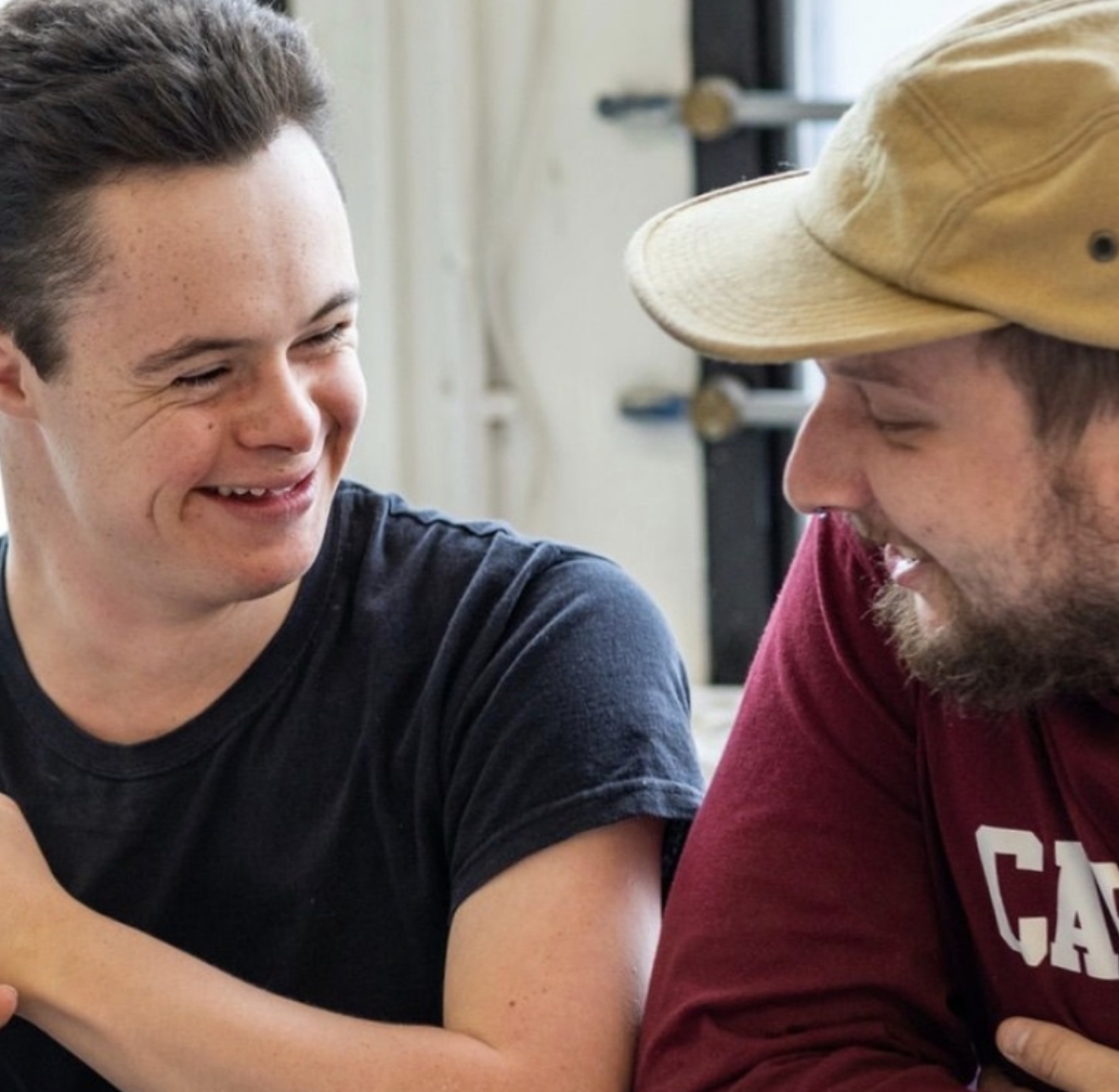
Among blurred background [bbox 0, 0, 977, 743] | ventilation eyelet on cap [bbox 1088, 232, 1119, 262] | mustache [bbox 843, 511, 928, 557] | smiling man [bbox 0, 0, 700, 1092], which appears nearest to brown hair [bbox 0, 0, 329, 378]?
smiling man [bbox 0, 0, 700, 1092]

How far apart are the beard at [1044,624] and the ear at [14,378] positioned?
1.97 feet

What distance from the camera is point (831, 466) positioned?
1.29 m

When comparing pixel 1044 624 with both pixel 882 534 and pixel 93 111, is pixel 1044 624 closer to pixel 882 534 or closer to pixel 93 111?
pixel 882 534

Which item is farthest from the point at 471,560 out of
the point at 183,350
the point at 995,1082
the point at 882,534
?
the point at 995,1082

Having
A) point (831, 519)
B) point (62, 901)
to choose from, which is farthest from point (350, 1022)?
point (831, 519)

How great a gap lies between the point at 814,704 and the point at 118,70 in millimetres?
617

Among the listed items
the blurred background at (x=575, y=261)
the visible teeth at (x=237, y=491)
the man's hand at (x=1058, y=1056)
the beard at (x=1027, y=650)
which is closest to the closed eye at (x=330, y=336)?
the visible teeth at (x=237, y=491)

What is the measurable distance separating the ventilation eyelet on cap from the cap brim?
6 centimetres

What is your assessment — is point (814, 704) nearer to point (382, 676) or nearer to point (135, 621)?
point (382, 676)

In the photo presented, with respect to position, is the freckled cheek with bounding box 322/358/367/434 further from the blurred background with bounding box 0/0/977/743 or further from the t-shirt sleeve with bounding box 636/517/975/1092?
the blurred background with bounding box 0/0/977/743

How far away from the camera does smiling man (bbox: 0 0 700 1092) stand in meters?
1.41

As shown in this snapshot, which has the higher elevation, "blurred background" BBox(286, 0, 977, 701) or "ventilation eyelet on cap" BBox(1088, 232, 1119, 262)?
"ventilation eyelet on cap" BBox(1088, 232, 1119, 262)

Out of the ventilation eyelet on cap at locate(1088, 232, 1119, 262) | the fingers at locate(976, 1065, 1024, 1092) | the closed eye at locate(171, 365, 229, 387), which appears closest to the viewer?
the ventilation eyelet on cap at locate(1088, 232, 1119, 262)

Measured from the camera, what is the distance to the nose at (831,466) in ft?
4.22
